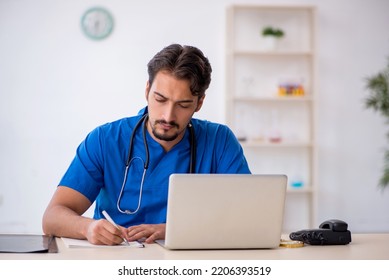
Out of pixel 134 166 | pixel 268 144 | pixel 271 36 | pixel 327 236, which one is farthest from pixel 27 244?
pixel 271 36

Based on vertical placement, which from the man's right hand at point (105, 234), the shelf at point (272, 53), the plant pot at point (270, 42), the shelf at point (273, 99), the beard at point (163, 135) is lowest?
the man's right hand at point (105, 234)

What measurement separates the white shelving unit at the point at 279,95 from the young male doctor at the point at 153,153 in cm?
334

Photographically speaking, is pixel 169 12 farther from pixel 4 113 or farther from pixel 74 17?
pixel 4 113

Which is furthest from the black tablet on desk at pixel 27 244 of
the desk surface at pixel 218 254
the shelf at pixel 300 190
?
the shelf at pixel 300 190

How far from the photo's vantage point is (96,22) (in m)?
5.70

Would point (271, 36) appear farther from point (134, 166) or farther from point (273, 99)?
point (134, 166)

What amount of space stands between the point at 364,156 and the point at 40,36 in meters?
3.02

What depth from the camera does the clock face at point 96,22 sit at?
570 centimetres

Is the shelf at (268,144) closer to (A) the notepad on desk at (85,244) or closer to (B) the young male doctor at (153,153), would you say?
(B) the young male doctor at (153,153)

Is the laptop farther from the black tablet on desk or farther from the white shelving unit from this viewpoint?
the white shelving unit

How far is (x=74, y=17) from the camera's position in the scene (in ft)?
18.7

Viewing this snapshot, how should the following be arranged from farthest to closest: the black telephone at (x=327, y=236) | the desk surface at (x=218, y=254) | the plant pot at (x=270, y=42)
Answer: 1. the plant pot at (x=270, y=42)
2. the black telephone at (x=327, y=236)
3. the desk surface at (x=218, y=254)

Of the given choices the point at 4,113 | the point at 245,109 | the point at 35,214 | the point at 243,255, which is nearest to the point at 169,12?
the point at 245,109

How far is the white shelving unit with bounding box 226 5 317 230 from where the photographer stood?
19.0 feet
